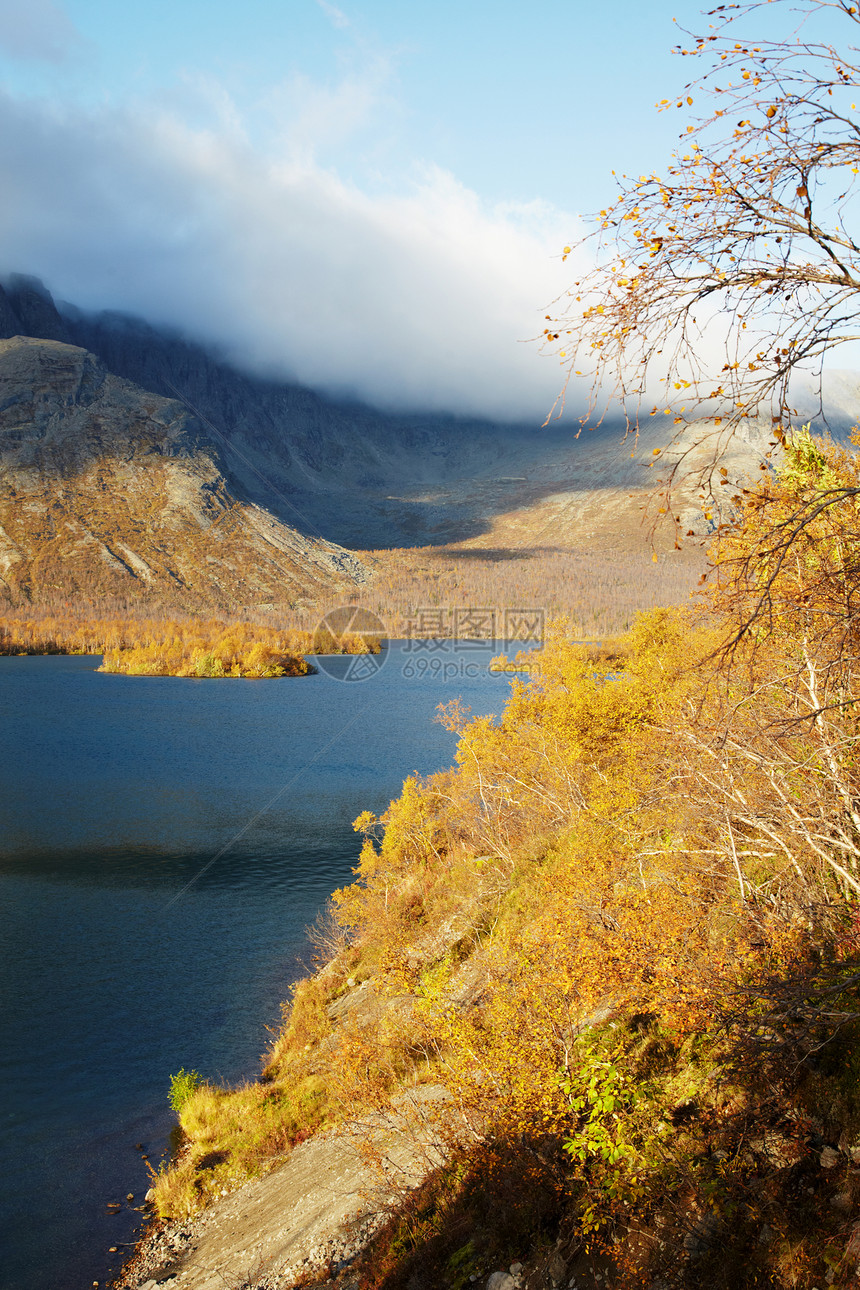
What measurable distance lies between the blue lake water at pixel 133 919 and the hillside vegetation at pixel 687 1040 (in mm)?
2156

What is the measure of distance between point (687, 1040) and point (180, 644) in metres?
114

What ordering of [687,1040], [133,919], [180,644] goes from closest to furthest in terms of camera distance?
[687,1040] < [133,919] < [180,644]

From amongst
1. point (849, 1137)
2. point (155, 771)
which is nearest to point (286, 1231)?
point (849, 1137)

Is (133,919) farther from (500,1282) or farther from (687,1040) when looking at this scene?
(687,1040)

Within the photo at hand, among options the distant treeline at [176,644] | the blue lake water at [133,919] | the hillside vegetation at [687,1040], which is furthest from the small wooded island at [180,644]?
the hillside vegetation at [687,1040]

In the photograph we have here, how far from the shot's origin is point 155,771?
1635 inches

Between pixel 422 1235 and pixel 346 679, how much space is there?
292ft

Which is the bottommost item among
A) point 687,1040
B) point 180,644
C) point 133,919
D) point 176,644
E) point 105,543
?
point 180,644

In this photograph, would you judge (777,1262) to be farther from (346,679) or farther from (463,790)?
(346,679)

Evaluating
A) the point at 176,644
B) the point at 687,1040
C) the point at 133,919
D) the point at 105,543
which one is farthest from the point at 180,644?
the point at 687,1040

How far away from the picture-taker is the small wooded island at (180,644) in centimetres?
10350

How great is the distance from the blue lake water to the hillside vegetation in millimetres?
2156

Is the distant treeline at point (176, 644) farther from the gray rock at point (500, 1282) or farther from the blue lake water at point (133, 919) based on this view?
the gray rock at point (500, 1282)

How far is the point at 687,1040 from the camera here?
7.04 metres
